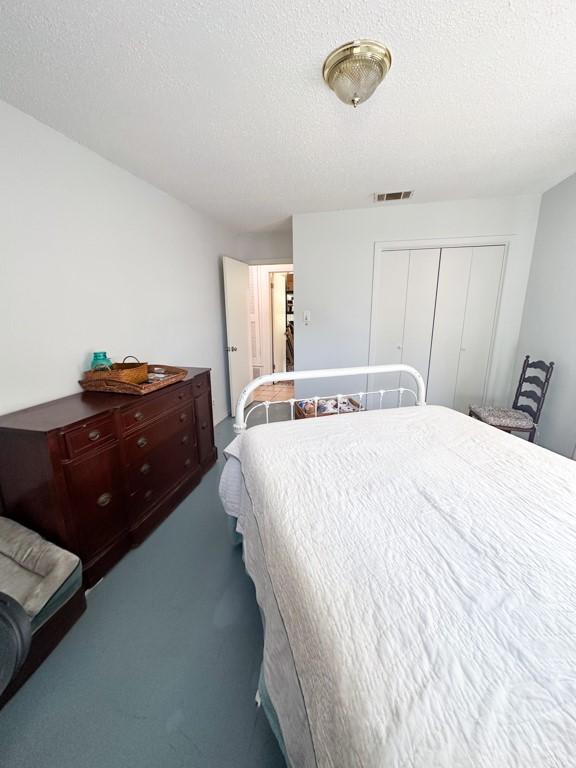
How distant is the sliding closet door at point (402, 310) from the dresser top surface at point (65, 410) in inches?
99.1

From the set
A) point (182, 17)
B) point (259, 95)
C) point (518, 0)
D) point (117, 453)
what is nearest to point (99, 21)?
point (182, 17)

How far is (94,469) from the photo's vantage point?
1.48 meters

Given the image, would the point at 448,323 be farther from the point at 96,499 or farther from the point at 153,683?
the point at 153,683

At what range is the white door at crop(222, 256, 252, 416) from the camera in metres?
3.63

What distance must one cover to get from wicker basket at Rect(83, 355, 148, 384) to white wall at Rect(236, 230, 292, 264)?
2.66 m

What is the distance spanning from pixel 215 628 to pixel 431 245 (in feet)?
12.0

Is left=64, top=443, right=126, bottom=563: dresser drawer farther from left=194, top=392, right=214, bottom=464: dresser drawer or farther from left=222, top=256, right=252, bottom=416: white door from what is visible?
left=222, top=256, right=252, bottom=416: white door

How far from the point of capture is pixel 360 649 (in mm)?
575

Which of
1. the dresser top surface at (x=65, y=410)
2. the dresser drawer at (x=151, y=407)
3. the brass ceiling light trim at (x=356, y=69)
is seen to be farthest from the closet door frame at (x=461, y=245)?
the dresser top surface at (x=65, y=410)

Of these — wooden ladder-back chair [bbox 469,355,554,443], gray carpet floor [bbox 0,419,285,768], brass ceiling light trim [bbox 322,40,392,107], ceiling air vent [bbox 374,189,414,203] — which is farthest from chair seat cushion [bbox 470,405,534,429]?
brass ceiling light trim [bbox 322,40,392,107]

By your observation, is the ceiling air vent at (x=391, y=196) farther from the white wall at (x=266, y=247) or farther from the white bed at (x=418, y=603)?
the white bed at (x=418, y=603)

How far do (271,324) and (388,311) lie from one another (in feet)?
9.09

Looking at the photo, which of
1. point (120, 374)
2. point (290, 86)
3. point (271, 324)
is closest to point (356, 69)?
point (290, 86)

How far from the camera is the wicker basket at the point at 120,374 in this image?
6.00ft
